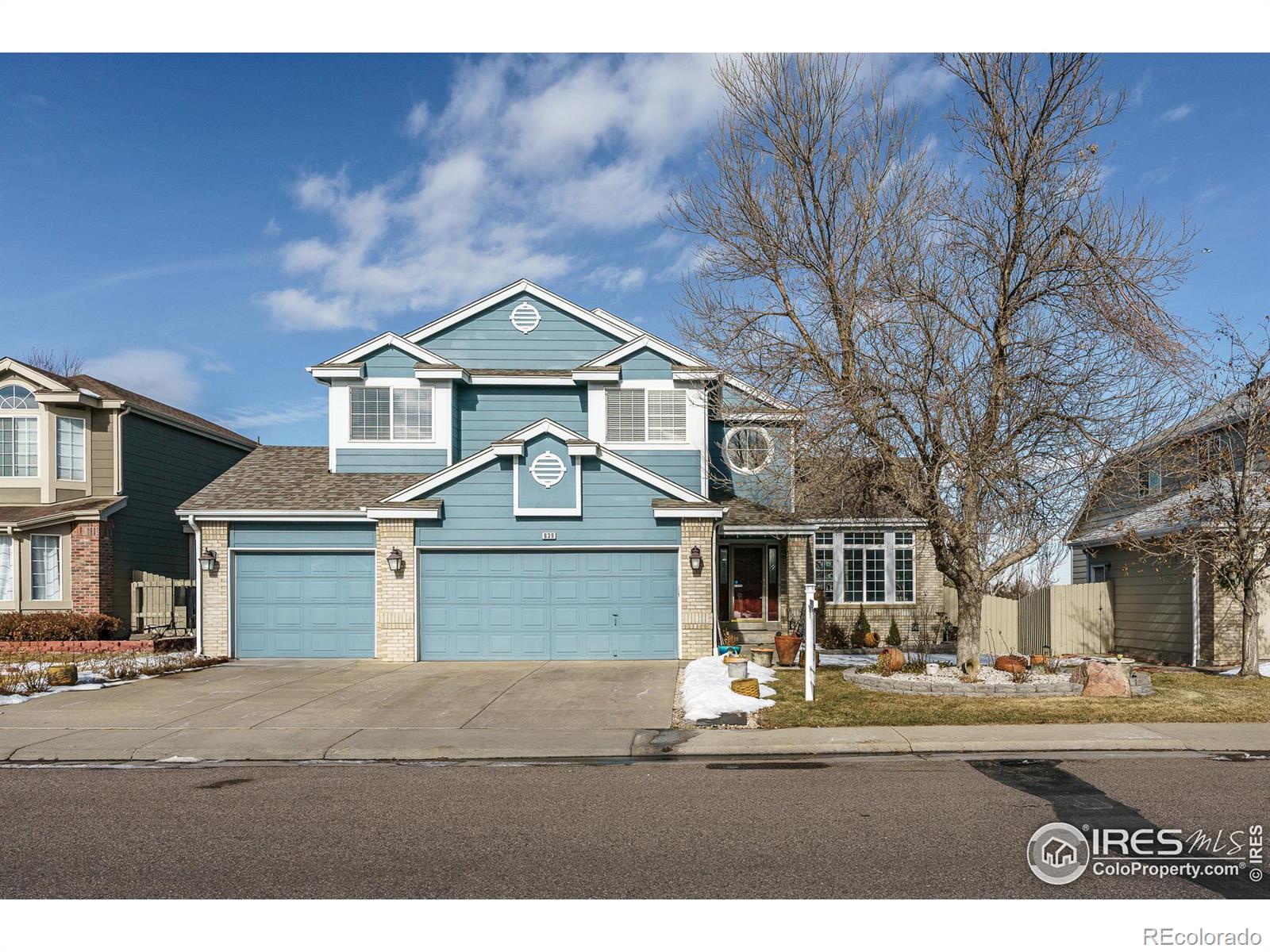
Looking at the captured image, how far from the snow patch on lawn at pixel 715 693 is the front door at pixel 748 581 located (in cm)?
588

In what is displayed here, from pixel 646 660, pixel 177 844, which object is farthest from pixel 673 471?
pixel 177 844

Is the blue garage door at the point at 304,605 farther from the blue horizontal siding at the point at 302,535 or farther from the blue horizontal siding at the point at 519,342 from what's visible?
the blue horizontal siding at the point at 519,342

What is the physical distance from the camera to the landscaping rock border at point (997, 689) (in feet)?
43.4

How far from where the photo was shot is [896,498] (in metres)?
15.0

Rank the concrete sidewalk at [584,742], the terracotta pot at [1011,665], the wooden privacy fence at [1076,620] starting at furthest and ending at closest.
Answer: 1. the wooden privacy fence at [1076,620]
2. the terracotta pot at [1011,665]
3. the concrete sidewalk at [584,742]

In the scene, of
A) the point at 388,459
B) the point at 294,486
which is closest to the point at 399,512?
the point at 388,459

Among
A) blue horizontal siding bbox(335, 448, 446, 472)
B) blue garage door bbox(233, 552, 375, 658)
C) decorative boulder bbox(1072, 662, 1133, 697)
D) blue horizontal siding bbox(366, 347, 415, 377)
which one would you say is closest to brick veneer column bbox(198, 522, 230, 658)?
blue garage door bbox(233, 552, 375, 658)

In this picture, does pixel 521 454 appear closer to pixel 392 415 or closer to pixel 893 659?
pixel 392 415

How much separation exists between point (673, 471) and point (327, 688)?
31.1ft

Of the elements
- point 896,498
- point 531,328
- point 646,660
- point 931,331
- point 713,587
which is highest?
point 531,328

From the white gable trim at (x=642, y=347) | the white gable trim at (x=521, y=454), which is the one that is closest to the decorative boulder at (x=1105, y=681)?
the white gable trim at (x=521, y=454)

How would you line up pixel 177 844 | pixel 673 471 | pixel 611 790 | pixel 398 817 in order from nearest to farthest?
pixel 177 844, pixel 398 817, pixel 611 790, pixel 673 471

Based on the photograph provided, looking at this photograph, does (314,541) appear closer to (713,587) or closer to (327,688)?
(327,688)

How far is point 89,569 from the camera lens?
21.0m
